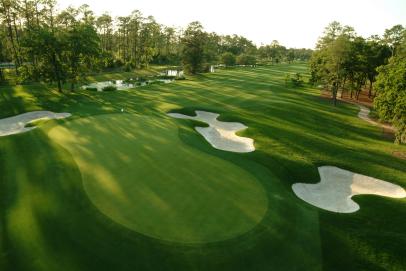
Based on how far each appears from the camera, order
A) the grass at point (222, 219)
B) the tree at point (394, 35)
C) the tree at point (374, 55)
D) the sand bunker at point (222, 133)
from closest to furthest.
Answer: the grass at point (222, 219)
the sand bunker at point (222, 133)
the tree at point (374, 55)
the tree at point (394, 35)

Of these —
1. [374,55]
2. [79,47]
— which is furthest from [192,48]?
[374,55]

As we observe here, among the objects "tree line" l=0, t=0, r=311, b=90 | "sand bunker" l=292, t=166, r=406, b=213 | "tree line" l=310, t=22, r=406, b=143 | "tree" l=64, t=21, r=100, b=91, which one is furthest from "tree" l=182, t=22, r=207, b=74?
"sand bunker" l=292, t=166, r=406, b=213

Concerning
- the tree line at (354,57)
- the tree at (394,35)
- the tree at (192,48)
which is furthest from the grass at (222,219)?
the tree at (192,48)

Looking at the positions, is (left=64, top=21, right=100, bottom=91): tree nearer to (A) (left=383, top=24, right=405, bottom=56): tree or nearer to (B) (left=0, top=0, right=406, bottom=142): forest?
(B) (left=0, top=0, right=406, bottom=142): forest

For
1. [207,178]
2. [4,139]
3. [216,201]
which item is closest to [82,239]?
[216,201]

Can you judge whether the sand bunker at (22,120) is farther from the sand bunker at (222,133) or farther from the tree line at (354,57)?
the tree line at (354,57)

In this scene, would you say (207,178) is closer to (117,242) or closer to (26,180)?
(117,242)

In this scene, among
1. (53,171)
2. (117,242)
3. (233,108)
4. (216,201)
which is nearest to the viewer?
(117,242)
